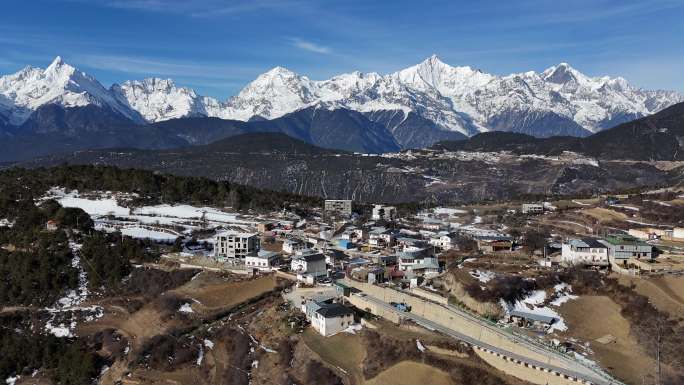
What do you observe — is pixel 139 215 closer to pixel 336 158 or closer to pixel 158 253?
pixel 158 253

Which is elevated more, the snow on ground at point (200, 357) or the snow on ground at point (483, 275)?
the snow on ground at point (483, 275)

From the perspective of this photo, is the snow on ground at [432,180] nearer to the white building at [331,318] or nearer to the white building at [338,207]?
the white building at [338,207]

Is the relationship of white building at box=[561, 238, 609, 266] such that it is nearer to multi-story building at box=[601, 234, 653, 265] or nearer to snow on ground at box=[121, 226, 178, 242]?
multi-story building at box=[601, 234, 653, 265]

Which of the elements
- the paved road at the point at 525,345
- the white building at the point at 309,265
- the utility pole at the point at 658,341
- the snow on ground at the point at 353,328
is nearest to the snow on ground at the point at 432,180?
the white building at the point at 309,265

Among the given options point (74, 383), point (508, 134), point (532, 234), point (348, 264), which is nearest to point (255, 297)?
point (348, 264)

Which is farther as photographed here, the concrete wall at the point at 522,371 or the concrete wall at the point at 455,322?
the concrete wall at the point at 455,322

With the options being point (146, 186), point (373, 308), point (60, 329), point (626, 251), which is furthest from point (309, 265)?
point (146, 186)

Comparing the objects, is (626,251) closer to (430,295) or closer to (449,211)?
(430,295)
